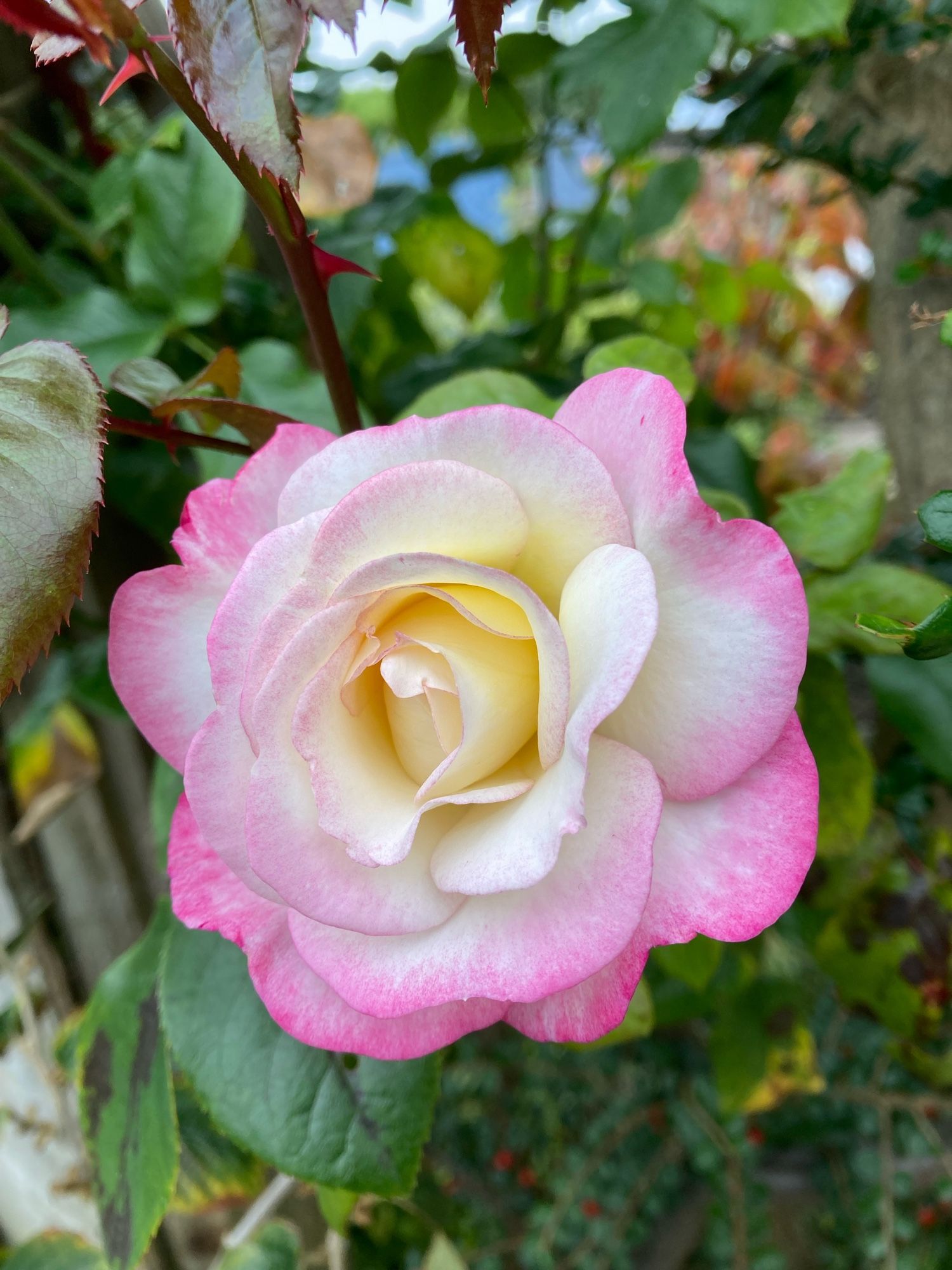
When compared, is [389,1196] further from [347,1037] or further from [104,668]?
[104,668]

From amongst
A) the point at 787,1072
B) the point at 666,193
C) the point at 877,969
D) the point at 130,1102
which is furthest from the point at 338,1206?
the point at 666,193

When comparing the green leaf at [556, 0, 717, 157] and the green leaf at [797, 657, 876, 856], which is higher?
the green leaf at [556, 0, 717, 157]

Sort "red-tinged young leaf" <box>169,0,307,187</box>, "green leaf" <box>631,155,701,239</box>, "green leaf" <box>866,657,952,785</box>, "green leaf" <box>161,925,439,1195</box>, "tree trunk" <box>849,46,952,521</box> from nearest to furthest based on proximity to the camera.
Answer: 1. "red-tinged young leaf" <box>169,0,307,187</box>
2. "green leaf" <box>161,925,439,1195</box>
3. "green leaf" <box>866,657,952,785</box>
4. "tree trunk" <box>849,46,952,521</box>
5. "green leaf" <box>631,155,701,239</box>

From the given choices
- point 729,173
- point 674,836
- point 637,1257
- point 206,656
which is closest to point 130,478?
point 206,656

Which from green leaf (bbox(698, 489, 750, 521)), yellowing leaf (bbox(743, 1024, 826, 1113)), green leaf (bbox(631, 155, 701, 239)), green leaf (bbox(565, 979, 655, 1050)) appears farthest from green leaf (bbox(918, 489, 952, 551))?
yellowing leaf (bbox(743, 1024, 826, 1113))

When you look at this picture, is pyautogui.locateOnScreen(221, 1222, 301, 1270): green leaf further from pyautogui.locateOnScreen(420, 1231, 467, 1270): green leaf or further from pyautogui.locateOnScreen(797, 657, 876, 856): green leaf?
pyautogui.locateOnScreen(797, 657, 876, 856): green leaf

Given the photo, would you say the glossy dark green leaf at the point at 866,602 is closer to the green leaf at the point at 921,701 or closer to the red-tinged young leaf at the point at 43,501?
the green leaf at the point at 921,701

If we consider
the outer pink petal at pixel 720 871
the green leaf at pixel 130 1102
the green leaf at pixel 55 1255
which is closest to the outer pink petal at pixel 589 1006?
the outer pink petal at pixel 720 871

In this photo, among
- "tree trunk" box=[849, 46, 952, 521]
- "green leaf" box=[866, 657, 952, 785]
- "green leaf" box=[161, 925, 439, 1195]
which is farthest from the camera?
"tree trunk" box=[849, 46, 952, 521]
